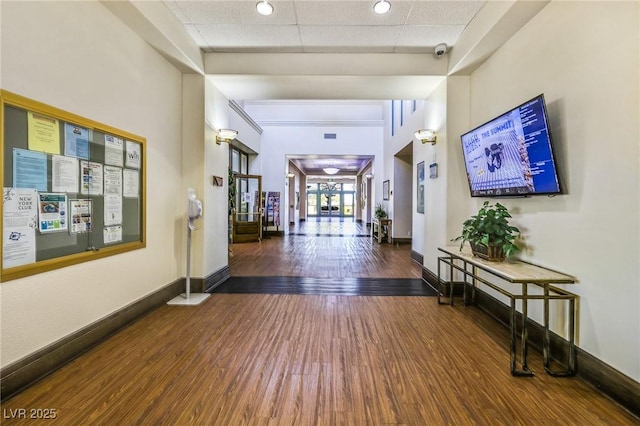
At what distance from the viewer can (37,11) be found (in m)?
1.91

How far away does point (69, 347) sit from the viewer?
2.16 metres

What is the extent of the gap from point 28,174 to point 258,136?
27.3 ft

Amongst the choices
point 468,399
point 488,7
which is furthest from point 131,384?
point 488,7

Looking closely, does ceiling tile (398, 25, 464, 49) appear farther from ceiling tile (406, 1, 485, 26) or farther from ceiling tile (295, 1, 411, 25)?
ceiling tile (295, 1, 411, 25)

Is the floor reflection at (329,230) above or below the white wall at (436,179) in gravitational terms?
below

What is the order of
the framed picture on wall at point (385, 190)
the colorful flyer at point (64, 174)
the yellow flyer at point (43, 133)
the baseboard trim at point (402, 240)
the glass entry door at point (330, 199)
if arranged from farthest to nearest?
1. the glass entry door at point (330, 199)
2. the framed picture on wall at point (385, 190)
3. the baseboard trim at point (402, 240)
4. the colorful flyer at point (64, 174)
5. the yellow flyer at point (43, 133)

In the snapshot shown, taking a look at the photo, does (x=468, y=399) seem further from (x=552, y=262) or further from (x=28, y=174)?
(x=28, y=174)

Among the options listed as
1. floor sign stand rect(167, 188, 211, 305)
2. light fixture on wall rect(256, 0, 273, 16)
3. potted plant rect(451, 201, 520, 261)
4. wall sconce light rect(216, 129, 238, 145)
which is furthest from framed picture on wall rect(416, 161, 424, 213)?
floor sign stand rect(167, 188, 211, 305)

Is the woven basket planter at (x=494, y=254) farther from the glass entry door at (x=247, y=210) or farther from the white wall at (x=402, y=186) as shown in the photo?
the glass entry door at (x=247, y=210)

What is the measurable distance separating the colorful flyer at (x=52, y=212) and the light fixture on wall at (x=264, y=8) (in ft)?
8.29

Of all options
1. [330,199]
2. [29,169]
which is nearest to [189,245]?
[29,169]

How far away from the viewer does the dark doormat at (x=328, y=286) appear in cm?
388

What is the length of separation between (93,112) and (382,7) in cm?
295

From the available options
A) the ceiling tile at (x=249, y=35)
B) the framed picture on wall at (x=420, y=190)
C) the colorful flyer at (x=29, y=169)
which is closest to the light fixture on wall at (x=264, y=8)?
the ceiling tile at (x=249, y=35)
